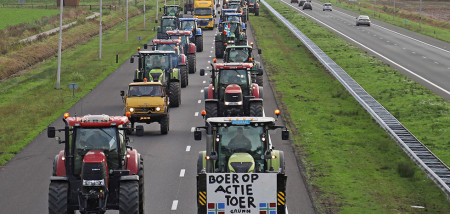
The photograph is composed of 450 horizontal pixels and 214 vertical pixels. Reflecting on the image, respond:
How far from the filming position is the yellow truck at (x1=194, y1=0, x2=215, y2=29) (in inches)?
3979

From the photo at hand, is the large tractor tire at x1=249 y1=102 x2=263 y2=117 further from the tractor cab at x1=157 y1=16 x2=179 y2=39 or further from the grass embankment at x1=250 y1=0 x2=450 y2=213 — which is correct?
the tractor cab at x1=157 y1=16 x2=179 y2=39

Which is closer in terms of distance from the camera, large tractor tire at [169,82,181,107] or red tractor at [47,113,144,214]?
red tractor at [47,113,144,214]

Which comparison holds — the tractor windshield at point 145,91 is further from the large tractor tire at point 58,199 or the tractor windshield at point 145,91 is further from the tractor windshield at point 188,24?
the tractor windshield at point 188,24

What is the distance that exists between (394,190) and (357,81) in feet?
101

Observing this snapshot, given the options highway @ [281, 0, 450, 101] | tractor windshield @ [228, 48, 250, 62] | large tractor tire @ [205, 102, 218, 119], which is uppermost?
tractor windshield @ [228, 48, 250, 62]

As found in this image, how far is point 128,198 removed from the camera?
21188 millimetres

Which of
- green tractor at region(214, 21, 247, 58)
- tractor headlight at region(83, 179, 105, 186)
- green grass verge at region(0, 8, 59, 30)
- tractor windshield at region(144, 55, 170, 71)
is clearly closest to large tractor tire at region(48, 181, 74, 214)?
tractor headlight at region(83, 179, 105, 186)

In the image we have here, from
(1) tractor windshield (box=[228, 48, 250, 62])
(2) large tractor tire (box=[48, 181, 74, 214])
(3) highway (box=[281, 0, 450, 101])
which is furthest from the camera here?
(3) highway (box=[281, 0, 450, 101])

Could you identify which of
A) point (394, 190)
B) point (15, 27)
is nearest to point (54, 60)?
point (15, 27)

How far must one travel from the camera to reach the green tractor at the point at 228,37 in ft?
235

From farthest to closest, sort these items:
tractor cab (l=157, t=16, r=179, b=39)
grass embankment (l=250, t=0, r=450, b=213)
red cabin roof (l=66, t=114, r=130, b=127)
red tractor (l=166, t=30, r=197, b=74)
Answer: tractor cab (l=157, t=16, r=179, b=39) < red tractor (l=166, t=30, r=197, b=74) < grass embankment (l=250, t=0, r=450, b=213) < red cabin roof (l=66, t=114, r=130, b=127)

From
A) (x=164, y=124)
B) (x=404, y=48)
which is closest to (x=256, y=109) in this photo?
(x=164, y=124)

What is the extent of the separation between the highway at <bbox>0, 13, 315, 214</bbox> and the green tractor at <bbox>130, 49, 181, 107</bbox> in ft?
3.20

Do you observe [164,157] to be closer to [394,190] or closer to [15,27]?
[394,190]
